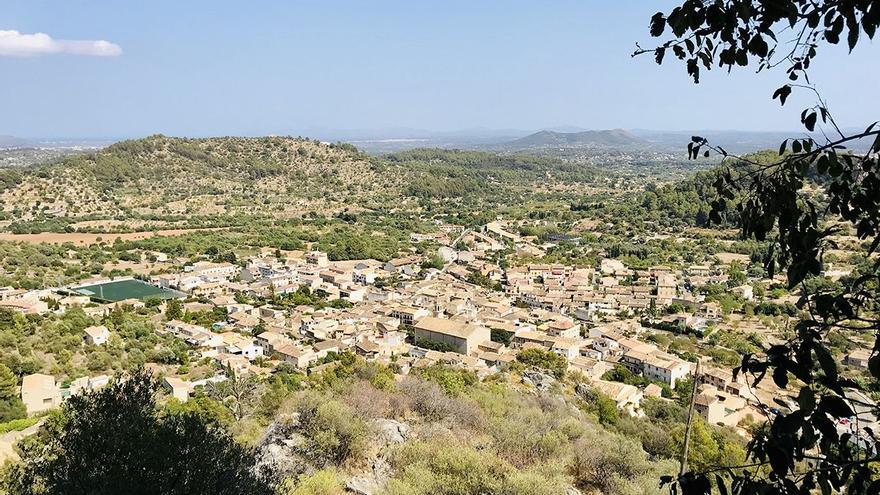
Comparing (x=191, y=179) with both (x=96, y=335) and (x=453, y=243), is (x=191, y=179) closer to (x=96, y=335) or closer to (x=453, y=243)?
(x=453, y=243)

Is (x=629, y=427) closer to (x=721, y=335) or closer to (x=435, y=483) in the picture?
(x=435, y=483)

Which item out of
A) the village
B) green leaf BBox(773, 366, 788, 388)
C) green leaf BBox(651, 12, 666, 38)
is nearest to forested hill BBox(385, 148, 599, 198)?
the village

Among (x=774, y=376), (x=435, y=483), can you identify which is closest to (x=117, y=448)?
(x=435, y=483)

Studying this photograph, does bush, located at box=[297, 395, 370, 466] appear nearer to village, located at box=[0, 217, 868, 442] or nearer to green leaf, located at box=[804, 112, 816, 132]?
village, located at box=[0, 217, 868, 442]

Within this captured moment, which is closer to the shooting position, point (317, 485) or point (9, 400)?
point (317, 485)

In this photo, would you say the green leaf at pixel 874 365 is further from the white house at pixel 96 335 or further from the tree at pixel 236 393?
the white house at pixel 96 335

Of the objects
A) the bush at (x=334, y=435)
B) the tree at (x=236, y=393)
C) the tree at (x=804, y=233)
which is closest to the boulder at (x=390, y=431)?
the bush at (x=334, y=435)

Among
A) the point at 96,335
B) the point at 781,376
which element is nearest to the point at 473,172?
the point at 96,335

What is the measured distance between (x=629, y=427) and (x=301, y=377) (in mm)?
9889

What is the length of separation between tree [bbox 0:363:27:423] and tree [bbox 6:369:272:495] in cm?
967

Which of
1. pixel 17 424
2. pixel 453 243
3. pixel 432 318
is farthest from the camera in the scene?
pixel 453 243

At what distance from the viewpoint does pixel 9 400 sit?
1421 cm

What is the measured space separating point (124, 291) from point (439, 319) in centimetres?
1806

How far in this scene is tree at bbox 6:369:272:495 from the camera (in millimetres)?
5148
